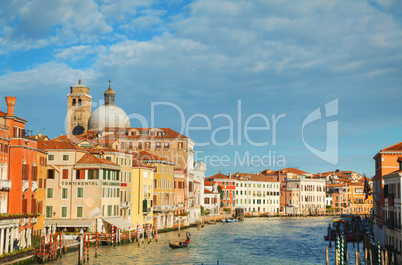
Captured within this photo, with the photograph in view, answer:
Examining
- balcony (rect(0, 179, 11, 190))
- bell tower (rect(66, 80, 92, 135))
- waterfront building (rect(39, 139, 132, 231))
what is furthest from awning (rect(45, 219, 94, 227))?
bell tower (rect(66, 80, 92, 135))

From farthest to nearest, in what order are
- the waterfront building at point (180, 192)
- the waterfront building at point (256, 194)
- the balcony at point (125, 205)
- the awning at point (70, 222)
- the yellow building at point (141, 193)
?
the waterfront building at point (256, 194), the waterfront building at point (180, 192), the yellow building at point (141, 193), the balcony at point (125, 205), the awning at point (70, 222)

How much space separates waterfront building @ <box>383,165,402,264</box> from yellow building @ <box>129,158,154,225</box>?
2445 cm

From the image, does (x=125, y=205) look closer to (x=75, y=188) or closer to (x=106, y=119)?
(x=75, y=188)

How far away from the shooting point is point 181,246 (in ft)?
153

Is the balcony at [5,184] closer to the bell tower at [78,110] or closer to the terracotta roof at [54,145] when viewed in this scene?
the terracotta roof at [54,145]

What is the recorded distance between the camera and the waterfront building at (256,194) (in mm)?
112863

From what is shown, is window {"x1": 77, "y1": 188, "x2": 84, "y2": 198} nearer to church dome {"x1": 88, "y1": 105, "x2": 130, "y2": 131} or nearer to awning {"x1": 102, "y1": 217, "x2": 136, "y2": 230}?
awning {"x1": 102, "y1": 217, "x2": 136, "y2": 230}

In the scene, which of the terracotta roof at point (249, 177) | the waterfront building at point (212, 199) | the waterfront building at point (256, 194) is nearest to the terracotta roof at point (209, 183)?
the waterfront building at point (212, 199)

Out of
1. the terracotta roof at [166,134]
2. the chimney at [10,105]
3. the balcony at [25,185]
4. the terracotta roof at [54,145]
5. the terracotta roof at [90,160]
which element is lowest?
the balcony at [25,185]

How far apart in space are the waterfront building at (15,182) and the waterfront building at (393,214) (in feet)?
73.2

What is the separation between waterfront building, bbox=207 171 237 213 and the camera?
10762 centimetres

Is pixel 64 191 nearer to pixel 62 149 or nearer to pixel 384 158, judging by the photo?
pixel 62 149

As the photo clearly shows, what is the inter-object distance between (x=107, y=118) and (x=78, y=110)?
14.2 meters

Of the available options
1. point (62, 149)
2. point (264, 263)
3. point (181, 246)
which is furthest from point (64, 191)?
point (264, 263)
